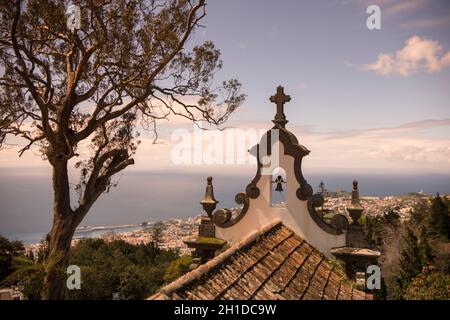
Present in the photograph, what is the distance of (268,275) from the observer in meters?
5.08

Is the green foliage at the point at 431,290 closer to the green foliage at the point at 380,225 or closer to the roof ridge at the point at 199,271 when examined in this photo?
the roof ridge at the point at 199,271

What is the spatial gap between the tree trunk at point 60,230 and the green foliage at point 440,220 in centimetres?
3350

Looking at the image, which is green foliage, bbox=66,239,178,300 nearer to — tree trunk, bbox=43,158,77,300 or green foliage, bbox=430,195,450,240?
tree trunk, bbox=43,158,77,300

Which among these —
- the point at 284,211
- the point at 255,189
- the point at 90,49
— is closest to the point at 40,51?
the point at 90,49

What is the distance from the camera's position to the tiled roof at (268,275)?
416 centimetres

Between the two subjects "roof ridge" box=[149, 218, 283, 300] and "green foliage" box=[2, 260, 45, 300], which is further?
"green foliage" box=[2, 260, 45, 300]

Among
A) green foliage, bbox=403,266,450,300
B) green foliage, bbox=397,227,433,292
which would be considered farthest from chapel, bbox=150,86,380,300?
green foliage, bbox=397,227,433,292

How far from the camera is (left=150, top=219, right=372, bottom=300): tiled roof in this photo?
4.16 meters

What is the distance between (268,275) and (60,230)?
682 centimetres

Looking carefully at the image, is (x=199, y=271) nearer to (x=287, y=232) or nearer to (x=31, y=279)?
(x=287, y=232)

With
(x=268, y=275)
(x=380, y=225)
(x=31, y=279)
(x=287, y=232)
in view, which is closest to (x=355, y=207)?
(x=287, y=232)

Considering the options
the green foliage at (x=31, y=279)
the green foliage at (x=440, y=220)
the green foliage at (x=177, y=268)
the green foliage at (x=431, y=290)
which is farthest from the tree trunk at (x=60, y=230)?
the green foliage at (x=440, y=220)

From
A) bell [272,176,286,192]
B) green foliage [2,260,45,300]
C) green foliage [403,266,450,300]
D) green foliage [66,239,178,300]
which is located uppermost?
bell [272,176,286,192]

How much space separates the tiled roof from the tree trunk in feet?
18.5
